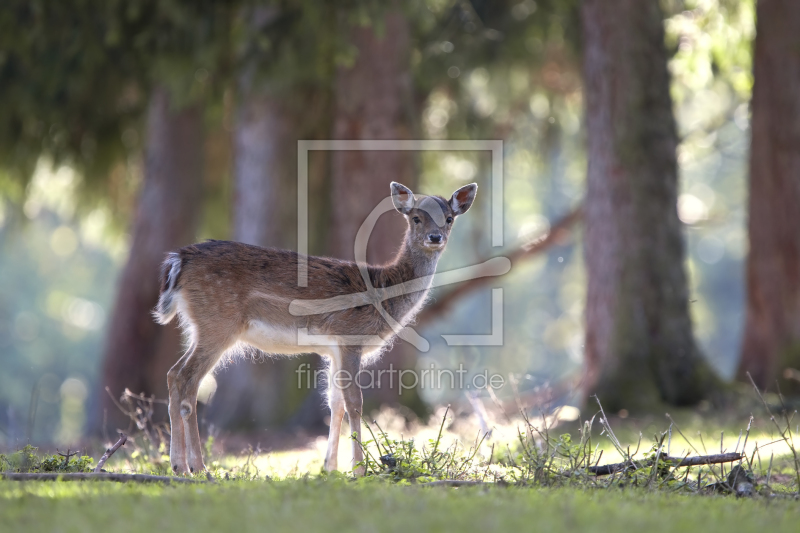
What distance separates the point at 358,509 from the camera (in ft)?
13.8

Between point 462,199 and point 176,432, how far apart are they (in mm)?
3376

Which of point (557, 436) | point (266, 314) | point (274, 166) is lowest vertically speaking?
point (557, 436)

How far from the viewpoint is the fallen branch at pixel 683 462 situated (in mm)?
5574

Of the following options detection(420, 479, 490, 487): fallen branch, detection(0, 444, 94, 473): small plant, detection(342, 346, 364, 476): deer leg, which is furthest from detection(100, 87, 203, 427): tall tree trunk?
detection(420, 479, 490, 487): fallen branch

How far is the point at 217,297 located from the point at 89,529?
11.0ft

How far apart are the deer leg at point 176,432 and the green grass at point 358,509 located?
1373 mm

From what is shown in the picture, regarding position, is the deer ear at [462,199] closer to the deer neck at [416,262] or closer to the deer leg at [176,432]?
the deer neck at [416,262]

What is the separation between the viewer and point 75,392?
43.7 meters

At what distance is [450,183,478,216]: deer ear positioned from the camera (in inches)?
323

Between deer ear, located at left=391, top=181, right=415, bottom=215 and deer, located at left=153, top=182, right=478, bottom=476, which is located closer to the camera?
deer, located at left=153, top=182, right=478, bottom=476

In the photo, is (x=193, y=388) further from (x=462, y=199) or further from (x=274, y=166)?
(x=274, y=166)

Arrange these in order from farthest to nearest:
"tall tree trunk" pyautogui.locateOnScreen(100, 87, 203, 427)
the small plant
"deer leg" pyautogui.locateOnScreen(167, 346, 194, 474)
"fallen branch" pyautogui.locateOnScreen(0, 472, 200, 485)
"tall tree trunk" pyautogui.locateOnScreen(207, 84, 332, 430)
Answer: "tall tree trunk" pyautogui.locateOnScreen(100, 87, 203, 427)
"tall tree trunk" pyautogui.locateOnScreen(207, 84, 332, 430)
"deer leg" pyautogui.locateOnScreen(167, 346, 194, 474)
the small plant
"fallen branch" pyautogui.locateOnScreen(0, 472, 200, 485)

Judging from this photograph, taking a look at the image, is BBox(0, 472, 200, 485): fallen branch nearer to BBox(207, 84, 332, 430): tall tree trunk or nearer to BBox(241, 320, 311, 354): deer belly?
BBox(241, 320, 311, 354): deer belly

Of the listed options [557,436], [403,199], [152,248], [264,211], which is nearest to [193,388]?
[403,199]
